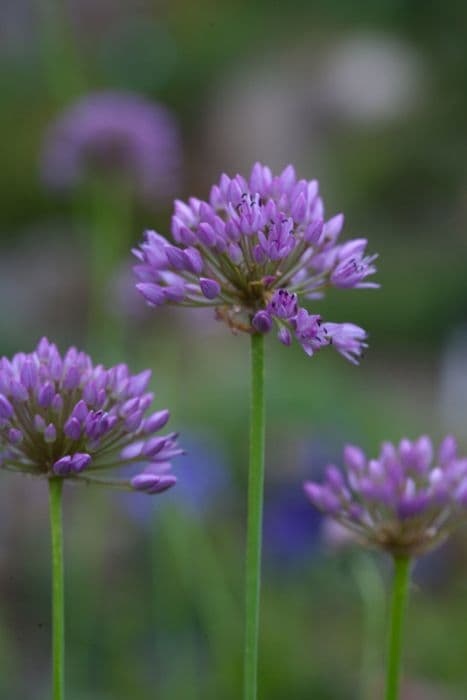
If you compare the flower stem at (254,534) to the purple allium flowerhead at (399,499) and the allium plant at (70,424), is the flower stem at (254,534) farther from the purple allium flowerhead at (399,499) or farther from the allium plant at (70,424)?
the purple allium flowerhead at (399,499)

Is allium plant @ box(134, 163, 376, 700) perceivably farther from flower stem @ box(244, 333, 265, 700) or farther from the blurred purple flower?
the blurred purple flower

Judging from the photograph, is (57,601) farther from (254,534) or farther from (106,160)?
(106,160)

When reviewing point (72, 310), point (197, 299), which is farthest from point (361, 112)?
point (197, 299)

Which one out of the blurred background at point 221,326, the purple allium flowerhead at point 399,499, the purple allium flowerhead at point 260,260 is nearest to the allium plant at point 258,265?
the purple allium flowerhead at point 260,260

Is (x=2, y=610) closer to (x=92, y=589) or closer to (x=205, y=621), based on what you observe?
(x=92, y=589)

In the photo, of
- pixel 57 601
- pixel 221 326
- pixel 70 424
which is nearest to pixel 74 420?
pixel 70 424

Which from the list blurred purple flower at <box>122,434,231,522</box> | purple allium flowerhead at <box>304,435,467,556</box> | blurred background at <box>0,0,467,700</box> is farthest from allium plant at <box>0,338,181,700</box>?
blurred purple flower at <box>122,434,231,522</box>
